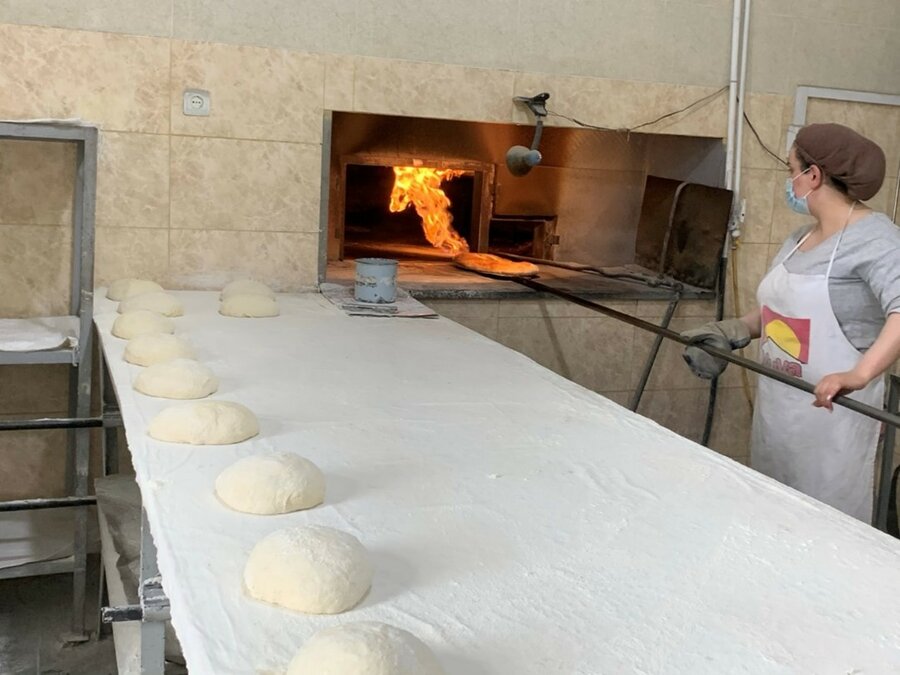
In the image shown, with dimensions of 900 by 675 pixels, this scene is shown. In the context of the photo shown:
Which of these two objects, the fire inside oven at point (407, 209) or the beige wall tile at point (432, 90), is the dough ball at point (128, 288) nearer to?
the beige wall tile at point (432, 90)

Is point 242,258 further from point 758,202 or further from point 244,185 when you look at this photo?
point 758,202

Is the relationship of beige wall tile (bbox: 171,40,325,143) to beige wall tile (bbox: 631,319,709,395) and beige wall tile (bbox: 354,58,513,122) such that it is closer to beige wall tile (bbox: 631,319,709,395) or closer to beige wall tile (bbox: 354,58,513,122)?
beige wall tile (bbox: 354,58,513,122)

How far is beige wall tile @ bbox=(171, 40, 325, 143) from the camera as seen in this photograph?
9.07 ft

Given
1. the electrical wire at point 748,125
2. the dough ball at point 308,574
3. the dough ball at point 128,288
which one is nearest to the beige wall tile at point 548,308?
the electrical wire at point 748,125

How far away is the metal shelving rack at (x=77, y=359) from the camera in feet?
7.73

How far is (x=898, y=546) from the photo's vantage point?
49.5 inches

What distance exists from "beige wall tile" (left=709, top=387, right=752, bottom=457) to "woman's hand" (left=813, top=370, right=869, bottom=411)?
1.64 metres

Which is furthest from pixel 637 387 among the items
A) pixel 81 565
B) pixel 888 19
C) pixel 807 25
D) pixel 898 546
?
pixel 898 546

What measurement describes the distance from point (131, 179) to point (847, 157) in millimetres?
1961

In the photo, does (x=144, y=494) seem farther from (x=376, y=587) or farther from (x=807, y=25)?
(x=807, y=25)

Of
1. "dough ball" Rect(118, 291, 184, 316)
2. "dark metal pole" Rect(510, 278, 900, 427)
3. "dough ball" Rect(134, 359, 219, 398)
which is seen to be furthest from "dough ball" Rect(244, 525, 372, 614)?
"dough ball" Rect(118, 291, 184, 316)

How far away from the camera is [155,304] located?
2387mm

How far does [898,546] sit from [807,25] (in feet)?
8.84

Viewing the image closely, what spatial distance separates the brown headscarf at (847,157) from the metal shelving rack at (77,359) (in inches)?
69.7
